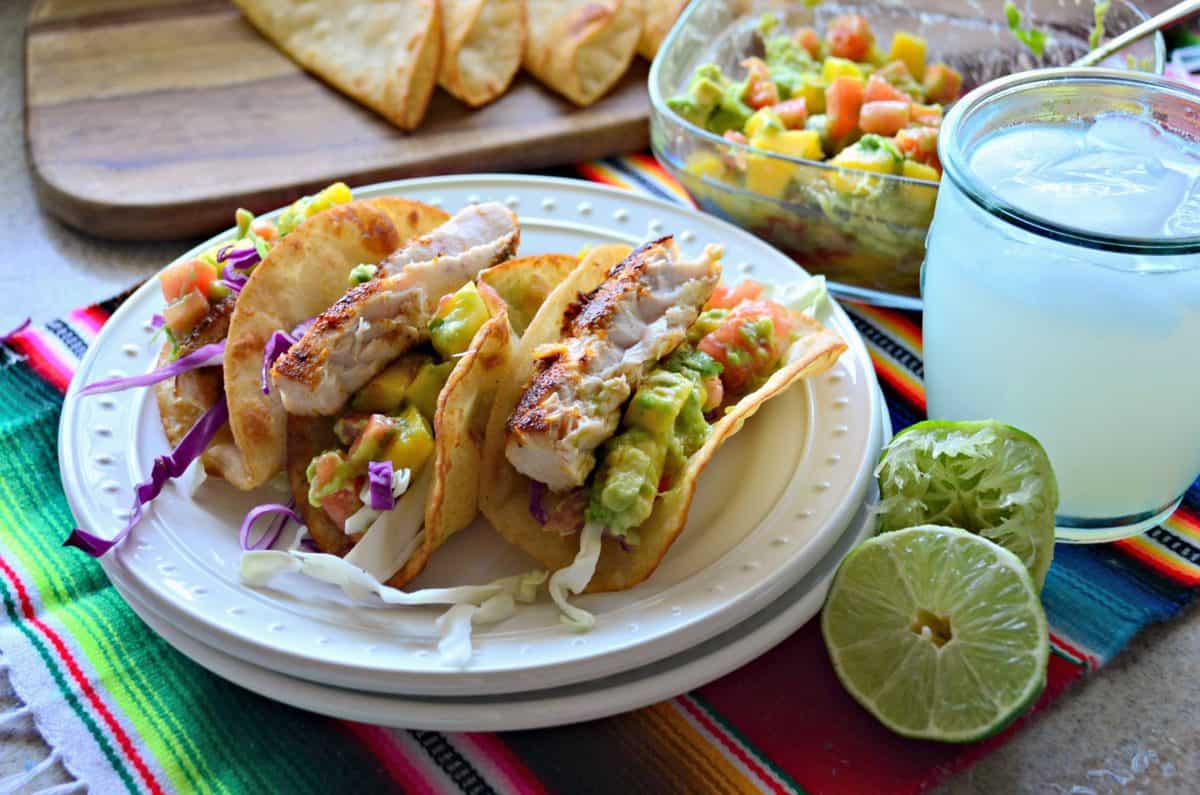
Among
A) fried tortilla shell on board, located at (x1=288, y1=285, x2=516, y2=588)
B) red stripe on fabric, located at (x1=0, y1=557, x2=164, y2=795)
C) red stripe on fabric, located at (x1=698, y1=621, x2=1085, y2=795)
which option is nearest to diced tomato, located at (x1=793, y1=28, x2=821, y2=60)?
fried tortilla shell on board, located at (x1=288, y1=285, x2=516, y2=588)

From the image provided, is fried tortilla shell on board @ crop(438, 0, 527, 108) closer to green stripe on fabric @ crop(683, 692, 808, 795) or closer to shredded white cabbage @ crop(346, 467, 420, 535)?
shredded white cabbage @ crop(346, 467, 420, 535)

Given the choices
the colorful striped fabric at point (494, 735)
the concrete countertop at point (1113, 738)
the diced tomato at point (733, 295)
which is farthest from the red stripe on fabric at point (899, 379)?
the concrete countertop at point (1113, 738)

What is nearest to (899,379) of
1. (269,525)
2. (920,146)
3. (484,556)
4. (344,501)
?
(920,146)

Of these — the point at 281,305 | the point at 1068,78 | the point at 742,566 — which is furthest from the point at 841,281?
the point at 281,305

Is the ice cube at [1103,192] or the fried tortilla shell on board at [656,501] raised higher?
the ice cube at [1103,192]

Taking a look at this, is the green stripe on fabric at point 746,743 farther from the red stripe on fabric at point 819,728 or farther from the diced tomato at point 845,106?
the diced tomato at point 845,106
